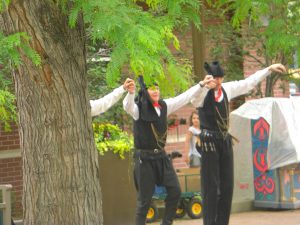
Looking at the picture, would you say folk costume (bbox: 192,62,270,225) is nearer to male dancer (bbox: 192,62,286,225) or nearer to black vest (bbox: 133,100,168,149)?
male dancer (bbox: 192,62,286,225)

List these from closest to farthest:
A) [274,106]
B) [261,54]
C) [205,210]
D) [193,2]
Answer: [193,2] < [205,210] < [274,106] < [261,54]

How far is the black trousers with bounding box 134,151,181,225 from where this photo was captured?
862 centimetres

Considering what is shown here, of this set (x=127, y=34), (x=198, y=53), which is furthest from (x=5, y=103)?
(x=198, y=53)

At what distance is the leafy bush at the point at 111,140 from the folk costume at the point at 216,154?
7.32 ft

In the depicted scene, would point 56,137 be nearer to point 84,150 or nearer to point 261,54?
point 84,150

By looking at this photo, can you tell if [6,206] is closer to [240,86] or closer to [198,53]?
[240,86]

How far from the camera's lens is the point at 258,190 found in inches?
525

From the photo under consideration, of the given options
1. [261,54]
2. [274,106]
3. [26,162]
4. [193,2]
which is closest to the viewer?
[193,2]

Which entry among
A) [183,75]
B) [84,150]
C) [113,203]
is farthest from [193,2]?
[113,203]

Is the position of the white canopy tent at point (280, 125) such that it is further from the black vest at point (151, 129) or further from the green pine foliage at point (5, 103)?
the black vest at point (151, 129)

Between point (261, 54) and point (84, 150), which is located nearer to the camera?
point (84, 150)

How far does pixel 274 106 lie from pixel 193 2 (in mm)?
8161

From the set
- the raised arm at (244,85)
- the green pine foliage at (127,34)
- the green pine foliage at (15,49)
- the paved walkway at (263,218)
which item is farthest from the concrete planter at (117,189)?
the green pine foliage at (127,34)

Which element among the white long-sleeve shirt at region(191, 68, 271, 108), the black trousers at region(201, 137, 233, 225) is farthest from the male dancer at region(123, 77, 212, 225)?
the black trousers at region(201, 137, 233, 225)
